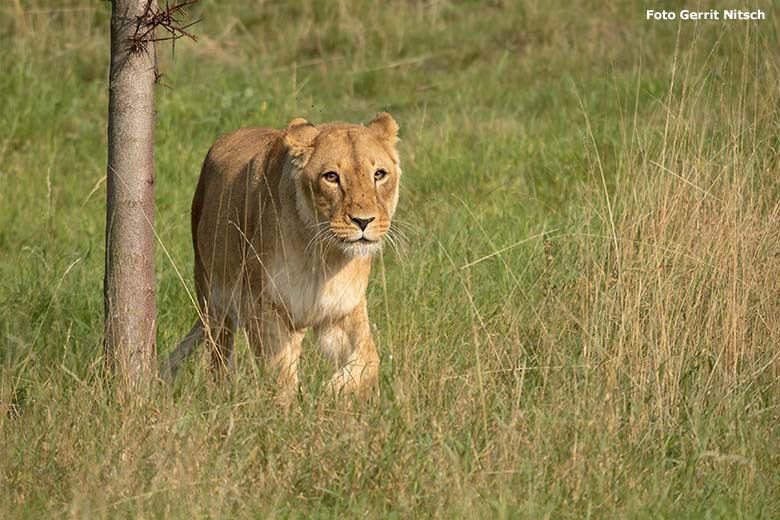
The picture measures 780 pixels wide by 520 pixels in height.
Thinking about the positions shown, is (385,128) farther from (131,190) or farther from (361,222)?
(131,190)

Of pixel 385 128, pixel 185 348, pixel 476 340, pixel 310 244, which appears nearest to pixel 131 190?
pixel 310 244

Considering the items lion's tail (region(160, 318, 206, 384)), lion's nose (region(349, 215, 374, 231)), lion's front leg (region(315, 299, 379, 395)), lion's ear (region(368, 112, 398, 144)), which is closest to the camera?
lion's nose (region(349, 215, 374, 231))

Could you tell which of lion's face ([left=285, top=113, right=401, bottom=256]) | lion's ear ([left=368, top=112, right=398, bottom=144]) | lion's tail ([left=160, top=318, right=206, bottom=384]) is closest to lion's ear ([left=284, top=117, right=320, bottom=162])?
lion's face ([left=285, top=113, right=401, bottom=256])

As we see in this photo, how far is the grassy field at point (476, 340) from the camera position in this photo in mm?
3725

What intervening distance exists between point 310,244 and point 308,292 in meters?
0.20

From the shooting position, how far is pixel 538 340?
485cm

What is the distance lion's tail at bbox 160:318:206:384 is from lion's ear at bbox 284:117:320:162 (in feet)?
2.88

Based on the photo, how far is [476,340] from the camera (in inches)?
161

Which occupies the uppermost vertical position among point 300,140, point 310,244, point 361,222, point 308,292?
point 300,140

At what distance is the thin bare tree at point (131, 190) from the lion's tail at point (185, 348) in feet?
1.97

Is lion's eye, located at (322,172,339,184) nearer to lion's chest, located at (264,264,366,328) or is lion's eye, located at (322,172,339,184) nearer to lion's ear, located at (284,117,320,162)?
lion's ear, located at (284,117,320,162)

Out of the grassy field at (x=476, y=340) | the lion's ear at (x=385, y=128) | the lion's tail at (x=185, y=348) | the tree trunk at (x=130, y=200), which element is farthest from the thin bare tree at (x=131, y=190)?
the lion's ear at (x=385, y=128)

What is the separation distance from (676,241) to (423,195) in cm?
247

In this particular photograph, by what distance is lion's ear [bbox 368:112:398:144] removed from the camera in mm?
5129
